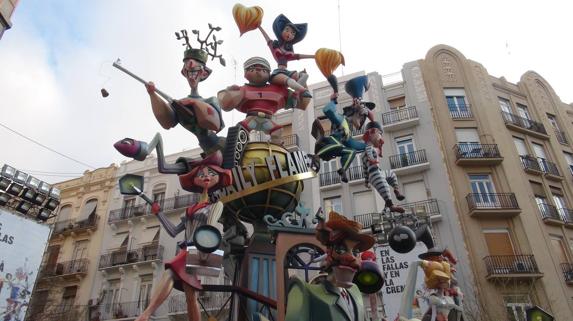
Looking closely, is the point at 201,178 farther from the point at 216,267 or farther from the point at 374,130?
the point at 374,130

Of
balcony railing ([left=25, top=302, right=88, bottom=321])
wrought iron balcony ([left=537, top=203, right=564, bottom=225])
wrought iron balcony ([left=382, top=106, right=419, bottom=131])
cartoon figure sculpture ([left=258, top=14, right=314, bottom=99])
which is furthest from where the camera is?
wrought iron balcony ([left=382, top=106, right=419, bottom=131])

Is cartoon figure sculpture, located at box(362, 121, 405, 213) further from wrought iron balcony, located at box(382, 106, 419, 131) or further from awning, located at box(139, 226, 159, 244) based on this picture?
awning, located at box(139, 226, 159, 244)

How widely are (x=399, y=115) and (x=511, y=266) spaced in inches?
328

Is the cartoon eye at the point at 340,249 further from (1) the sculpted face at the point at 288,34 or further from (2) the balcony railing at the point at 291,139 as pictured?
(2) the balcony railing at the point at 291,139

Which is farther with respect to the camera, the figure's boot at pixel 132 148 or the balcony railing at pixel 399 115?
the balcony railing at pixel 399 115

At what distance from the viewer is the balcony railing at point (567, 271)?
16.5 metres

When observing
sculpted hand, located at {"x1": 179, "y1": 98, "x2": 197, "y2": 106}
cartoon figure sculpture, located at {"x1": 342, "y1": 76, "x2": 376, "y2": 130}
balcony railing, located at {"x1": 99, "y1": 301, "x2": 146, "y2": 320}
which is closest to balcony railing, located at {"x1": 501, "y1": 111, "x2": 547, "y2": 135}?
cartoon figure sculpture, located at {"x1": 342, "y1": 76, "x2": 376, "y2": 130}

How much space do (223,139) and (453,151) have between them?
16.2m

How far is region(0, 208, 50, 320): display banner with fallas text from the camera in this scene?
1327 cm

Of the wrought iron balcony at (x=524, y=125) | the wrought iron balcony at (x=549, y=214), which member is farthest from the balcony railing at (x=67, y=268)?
the wrought iron balcony at (x=524, y=125)

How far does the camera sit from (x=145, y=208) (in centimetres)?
2275

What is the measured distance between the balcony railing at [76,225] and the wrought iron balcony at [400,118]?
16408mm

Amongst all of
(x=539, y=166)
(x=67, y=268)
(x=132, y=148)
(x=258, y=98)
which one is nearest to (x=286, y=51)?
(x=258, y=98)

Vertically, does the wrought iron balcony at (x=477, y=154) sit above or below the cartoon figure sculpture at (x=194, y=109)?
above
